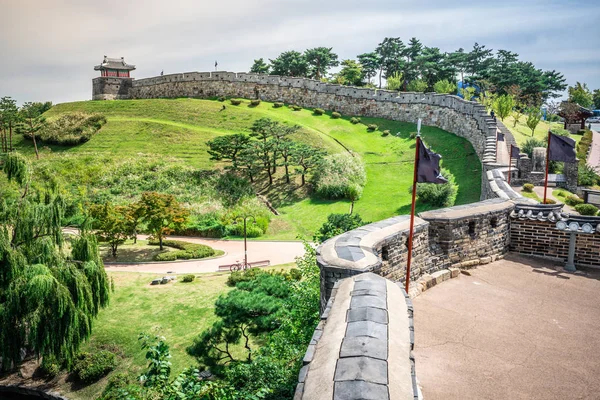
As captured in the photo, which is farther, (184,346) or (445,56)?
(445,56)

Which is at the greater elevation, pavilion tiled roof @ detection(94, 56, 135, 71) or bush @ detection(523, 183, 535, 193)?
pavilion tiled roof @ detection(94, 56, 135, 71)

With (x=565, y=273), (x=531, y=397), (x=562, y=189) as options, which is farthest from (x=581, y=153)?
(x=531, y=397)

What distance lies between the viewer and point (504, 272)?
9602mm

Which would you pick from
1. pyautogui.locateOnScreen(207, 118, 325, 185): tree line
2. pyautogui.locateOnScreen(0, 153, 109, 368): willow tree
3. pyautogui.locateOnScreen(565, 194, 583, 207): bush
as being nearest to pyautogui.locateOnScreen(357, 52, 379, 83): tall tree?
pyautogui.locateOnScreen(207, 118, 325, 185): tree line

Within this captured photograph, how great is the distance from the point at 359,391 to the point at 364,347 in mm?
695

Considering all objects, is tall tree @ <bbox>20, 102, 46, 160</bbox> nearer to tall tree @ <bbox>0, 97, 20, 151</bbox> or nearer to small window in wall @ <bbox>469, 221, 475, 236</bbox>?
tall tree @ <bbox>0, 97, 20, 151</bbox>

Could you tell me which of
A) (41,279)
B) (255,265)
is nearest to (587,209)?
(255,265)

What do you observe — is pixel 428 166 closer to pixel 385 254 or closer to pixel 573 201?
pixel 385 254

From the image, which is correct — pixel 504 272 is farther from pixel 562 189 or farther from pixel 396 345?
pixel 562 189

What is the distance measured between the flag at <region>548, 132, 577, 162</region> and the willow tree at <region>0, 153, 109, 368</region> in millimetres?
14406

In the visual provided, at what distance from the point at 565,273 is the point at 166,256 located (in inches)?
806

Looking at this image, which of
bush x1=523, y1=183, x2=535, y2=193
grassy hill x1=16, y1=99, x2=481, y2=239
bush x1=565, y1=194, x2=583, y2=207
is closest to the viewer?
bush x1=565, y1=194, x2=583, y2=207

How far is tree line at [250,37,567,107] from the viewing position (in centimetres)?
5643

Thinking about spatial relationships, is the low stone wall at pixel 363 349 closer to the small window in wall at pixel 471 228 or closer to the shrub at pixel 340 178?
the small window in wall at pixel 471 228
